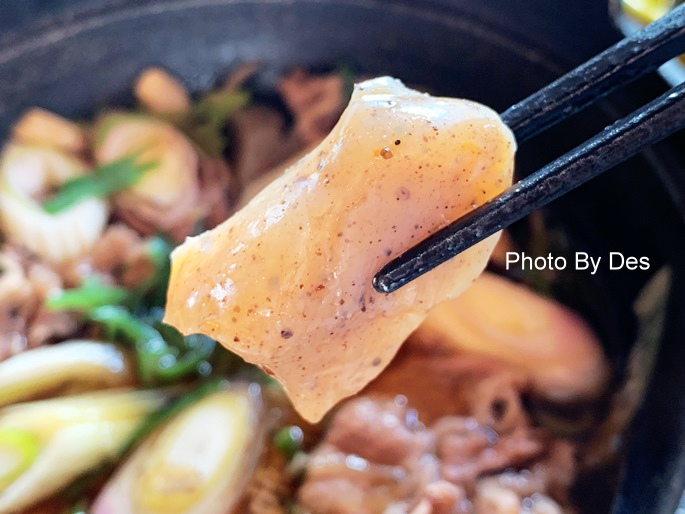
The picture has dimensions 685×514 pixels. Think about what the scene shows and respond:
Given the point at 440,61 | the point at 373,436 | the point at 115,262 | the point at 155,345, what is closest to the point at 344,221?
the point at 373,436

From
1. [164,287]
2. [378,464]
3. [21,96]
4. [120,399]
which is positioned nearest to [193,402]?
[120,399]

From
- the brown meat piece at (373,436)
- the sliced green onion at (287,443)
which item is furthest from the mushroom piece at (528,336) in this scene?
the sliced green onion at (287,443)

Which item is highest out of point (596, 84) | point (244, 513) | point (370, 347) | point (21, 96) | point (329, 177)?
point (596, 84)

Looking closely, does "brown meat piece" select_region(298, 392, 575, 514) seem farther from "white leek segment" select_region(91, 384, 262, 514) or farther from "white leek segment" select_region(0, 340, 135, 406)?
"white leek segment" select_region(0, 340, 135, 406)

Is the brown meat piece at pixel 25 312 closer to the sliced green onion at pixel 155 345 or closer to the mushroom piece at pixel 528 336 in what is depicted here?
the sliced green onion at pixel 155 345

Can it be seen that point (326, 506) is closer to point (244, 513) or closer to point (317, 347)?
point (244, 513)

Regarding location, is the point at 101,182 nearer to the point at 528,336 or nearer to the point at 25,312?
the point at 25,312

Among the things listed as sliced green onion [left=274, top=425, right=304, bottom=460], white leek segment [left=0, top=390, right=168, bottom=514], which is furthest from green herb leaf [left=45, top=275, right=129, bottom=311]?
sliced green onion [left=274, top=425, right=304, bottom=460]
